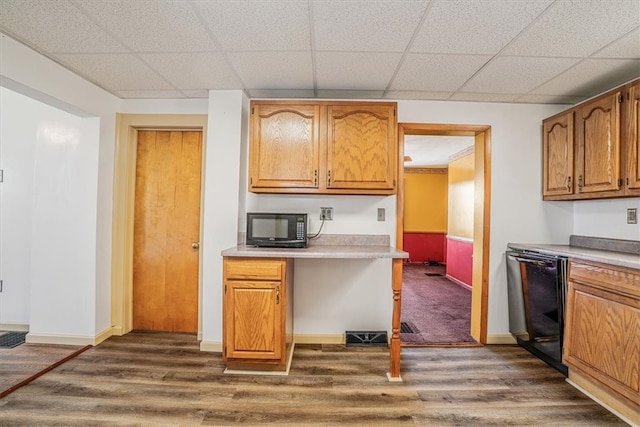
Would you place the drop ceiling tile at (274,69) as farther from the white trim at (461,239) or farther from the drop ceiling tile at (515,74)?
the white trim at (461,239)

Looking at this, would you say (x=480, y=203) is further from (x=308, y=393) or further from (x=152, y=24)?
(x=152, y=24)

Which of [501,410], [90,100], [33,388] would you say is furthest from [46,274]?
[501,410]

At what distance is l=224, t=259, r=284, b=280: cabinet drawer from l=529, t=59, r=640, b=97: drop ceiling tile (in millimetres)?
2627

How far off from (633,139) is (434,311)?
255 cm

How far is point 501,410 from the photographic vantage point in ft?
6.05

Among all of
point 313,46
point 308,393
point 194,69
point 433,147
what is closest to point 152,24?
point 194,69

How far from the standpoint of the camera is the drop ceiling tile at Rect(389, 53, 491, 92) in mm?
2066

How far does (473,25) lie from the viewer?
170 centimetres

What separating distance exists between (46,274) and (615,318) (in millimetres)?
4350

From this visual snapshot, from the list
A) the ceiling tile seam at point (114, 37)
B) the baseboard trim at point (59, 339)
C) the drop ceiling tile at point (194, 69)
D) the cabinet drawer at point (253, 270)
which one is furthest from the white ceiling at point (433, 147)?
the baseboard trim at point (59, 339)

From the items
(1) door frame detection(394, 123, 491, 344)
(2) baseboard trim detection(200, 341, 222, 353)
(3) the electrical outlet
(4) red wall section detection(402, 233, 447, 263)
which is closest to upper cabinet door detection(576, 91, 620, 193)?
(1) door frame detection(394, 123, 491, 344)

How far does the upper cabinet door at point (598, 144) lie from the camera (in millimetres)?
2104

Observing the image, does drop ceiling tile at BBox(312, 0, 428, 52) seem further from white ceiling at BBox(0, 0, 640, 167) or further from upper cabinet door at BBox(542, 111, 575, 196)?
upper cabinet door at BBox(542, 111, 575, 196)

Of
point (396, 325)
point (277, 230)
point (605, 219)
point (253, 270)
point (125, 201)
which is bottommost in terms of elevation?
point (396, 325)
